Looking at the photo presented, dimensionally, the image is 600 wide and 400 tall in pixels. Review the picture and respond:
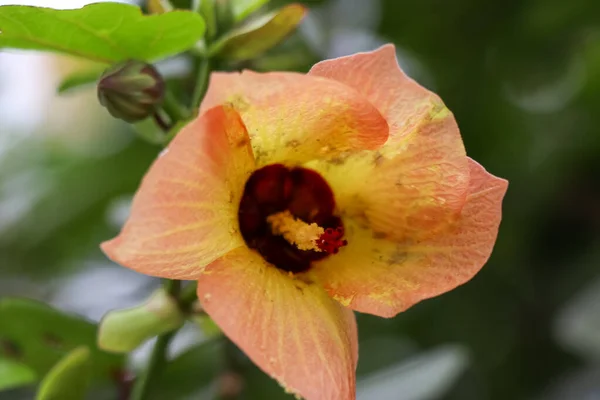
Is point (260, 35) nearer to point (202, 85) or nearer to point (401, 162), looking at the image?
point (202, 85)

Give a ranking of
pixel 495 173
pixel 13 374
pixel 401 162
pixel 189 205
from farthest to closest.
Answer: pixel 495 173 < pixel 13 374 < pixel 401 162 < pixel 189 205

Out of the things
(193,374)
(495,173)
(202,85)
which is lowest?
(193,374)

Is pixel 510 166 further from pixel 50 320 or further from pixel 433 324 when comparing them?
pixel 50 320

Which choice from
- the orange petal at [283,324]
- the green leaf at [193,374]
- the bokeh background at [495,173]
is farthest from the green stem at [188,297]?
the bokeh background at [495,173]

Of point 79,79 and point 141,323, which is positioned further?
point 79,79

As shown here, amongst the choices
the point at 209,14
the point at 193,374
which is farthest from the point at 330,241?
the point at 193,374

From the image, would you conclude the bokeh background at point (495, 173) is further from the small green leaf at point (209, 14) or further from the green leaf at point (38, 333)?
the small green leaf at point (209, 14)
